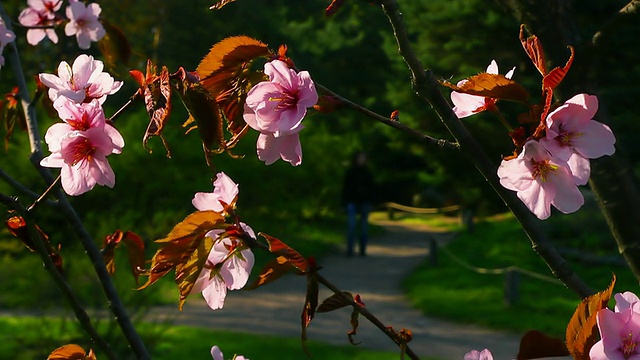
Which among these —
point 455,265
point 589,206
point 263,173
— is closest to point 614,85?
point 589,206

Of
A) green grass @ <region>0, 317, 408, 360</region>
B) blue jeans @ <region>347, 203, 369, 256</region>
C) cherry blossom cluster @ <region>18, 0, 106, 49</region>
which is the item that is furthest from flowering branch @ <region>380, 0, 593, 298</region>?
blue jeans @ <region>347, 203, 369, 256</region>

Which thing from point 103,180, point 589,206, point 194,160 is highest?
point 103,180

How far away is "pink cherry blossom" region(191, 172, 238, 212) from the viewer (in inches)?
48.2

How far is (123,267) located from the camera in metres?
5.62

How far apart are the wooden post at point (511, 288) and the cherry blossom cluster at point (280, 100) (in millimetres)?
7861

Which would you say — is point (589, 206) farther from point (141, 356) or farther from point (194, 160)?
point (141, 356)

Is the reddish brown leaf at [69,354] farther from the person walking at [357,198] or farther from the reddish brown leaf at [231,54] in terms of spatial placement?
the person walking at [357,198]

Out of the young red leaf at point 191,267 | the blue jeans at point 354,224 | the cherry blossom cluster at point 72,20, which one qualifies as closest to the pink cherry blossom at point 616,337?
the young red leaf at point 191,267

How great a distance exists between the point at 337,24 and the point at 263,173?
17.4 m

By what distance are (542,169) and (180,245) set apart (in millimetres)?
434

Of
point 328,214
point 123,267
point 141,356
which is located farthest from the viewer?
point 328,214

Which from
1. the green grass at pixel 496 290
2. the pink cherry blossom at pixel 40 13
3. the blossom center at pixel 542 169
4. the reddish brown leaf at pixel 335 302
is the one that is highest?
the blossom center at pixel 542 169

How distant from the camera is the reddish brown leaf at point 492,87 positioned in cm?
97

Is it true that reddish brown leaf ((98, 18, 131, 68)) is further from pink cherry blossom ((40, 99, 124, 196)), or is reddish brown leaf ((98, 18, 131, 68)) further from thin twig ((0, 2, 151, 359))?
pink cherry blossom ((40, 99, 124, 196))
